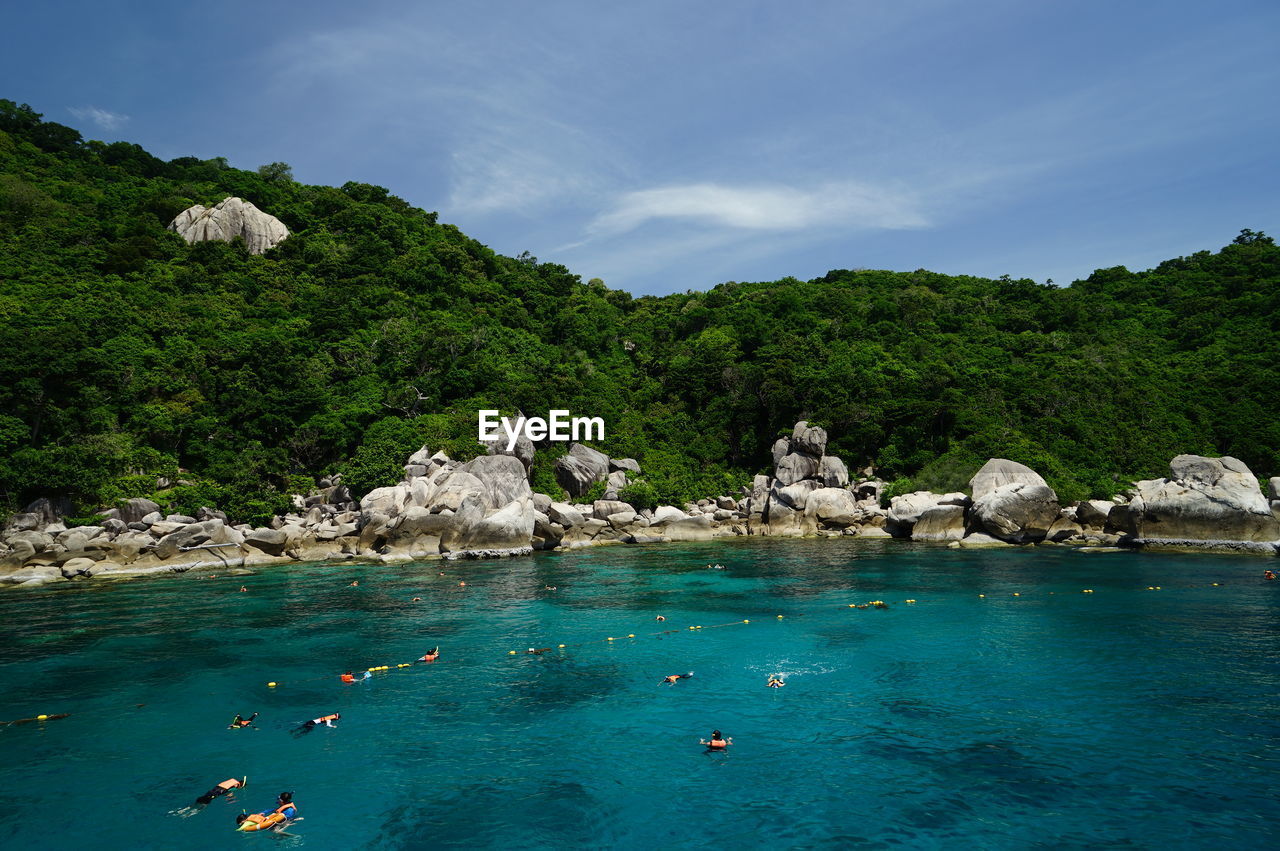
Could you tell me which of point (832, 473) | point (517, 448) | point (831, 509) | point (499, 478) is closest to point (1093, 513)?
point (831, 509)

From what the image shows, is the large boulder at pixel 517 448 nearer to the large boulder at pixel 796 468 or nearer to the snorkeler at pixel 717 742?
the large boulder at pixel 796 468

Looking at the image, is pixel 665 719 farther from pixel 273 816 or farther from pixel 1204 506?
pixel 1204 506

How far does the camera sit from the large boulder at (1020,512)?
42.9 m

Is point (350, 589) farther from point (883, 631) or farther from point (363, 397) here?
point (363, 397)

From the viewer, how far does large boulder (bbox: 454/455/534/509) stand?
4469 centimetres

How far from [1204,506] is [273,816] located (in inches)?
1868

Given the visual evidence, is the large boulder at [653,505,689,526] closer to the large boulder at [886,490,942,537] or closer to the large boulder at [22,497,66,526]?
the large boulder at [886,490,942,537]

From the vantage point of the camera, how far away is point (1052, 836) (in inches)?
387

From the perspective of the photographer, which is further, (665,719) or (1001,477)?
Result: (1001,477)

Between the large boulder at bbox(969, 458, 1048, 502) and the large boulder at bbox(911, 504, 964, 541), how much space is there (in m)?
1.86

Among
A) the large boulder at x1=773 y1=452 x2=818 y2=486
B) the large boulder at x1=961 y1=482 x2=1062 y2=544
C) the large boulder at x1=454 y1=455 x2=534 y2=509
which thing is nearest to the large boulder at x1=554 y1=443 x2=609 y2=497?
the large boulder at x1=454 y1=455 x2=534 y2=509

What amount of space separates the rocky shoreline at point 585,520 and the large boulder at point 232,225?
4580 cm

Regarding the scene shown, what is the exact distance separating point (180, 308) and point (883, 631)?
2646 inches

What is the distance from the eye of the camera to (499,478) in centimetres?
4525
